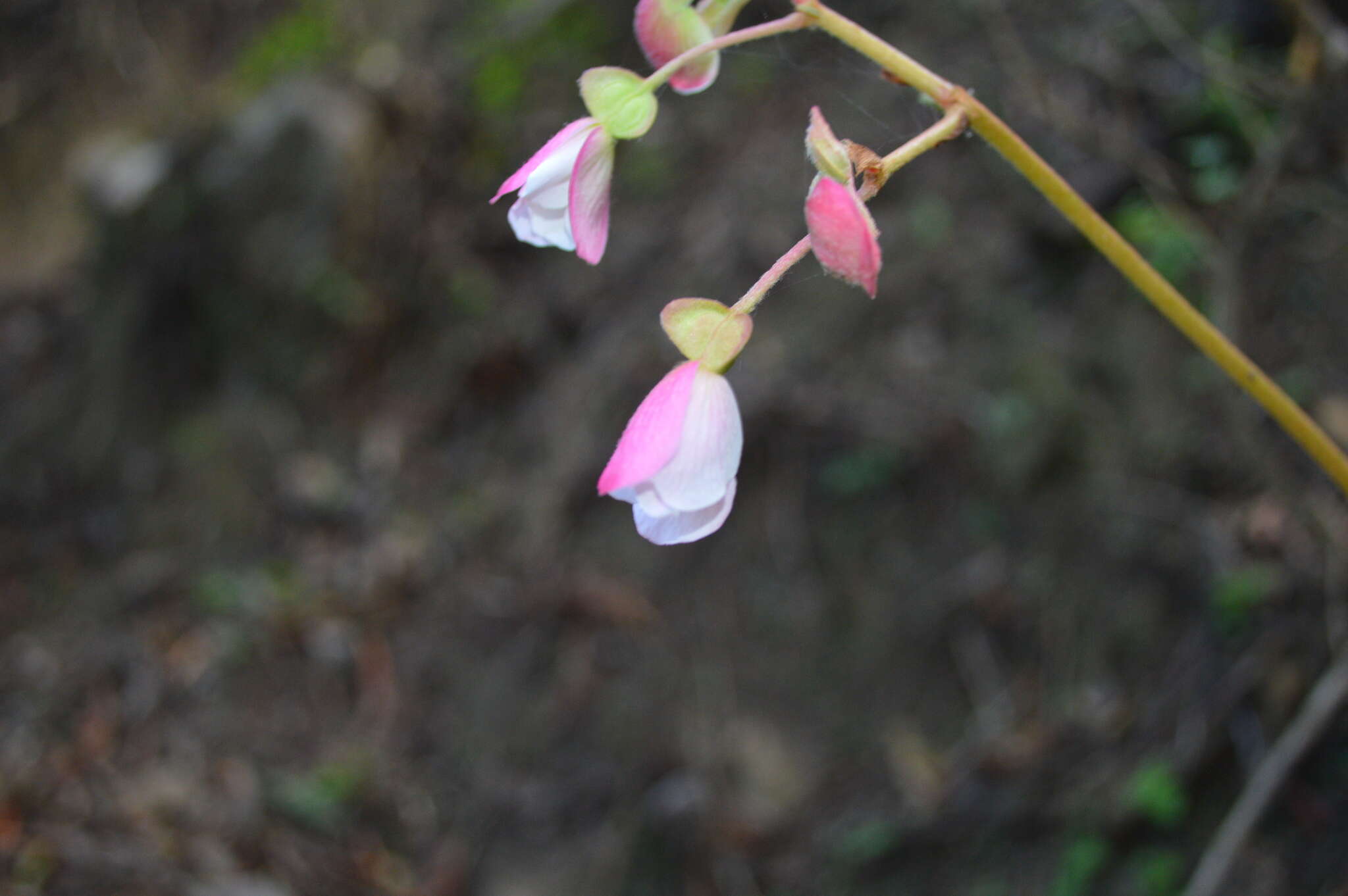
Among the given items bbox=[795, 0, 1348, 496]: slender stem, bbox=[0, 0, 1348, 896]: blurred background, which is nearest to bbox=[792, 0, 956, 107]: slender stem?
bbox=[795, 0, 1348, 496]: slender stem

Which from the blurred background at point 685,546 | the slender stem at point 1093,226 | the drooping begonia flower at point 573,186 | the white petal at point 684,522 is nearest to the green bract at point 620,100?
the drooping begonia flower at point 573,186

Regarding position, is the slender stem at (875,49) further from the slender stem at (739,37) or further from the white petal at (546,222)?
the white petal at (546,222)

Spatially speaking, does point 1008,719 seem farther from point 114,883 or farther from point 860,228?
point 114,883

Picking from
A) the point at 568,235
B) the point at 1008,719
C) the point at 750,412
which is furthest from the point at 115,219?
the point at 1008,719

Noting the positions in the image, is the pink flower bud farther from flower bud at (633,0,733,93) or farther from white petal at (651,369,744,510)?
white petal at (651,369,744,510)

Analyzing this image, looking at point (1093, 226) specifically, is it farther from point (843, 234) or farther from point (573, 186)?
point (573, 186)

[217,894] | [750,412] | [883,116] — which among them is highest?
[883,116]
